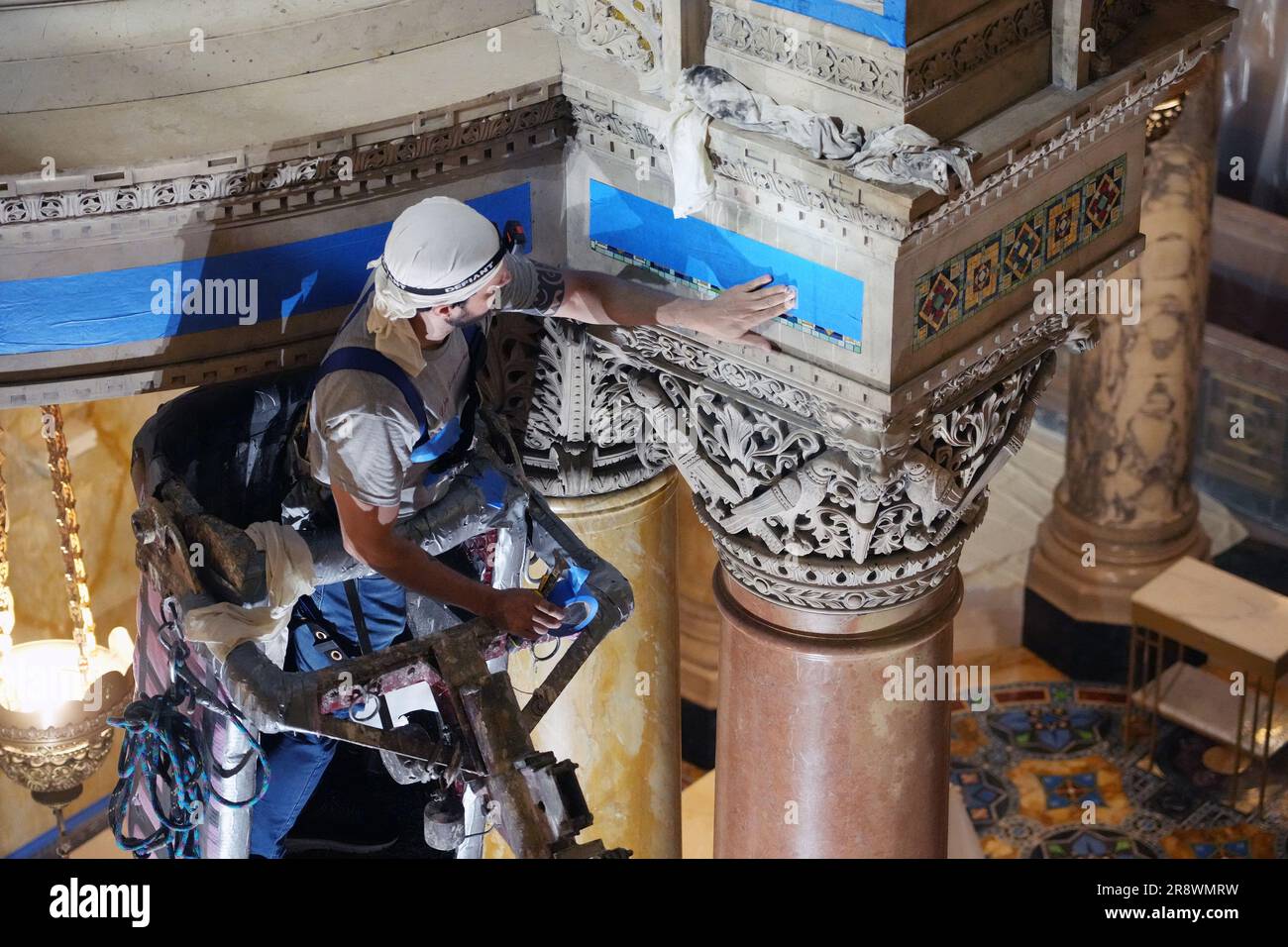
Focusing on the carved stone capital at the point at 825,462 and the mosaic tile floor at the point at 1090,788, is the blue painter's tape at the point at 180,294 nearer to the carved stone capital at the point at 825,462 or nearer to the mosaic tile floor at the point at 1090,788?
the carved stone capital at the point at 825,462

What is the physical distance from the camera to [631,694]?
786 centimetres

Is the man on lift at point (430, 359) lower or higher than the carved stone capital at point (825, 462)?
higher

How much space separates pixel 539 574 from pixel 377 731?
1.86 metres

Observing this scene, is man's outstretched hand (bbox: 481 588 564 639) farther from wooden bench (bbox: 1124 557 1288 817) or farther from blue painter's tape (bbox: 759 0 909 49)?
wooden bench (bbox: 1124 557 1288 817)

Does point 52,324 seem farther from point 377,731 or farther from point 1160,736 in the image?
point 1160,736

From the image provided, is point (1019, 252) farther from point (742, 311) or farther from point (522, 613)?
point (522, 613)

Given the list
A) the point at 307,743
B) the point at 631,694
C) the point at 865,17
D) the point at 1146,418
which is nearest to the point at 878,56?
the point at 865,17

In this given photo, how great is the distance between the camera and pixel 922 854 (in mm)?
7262

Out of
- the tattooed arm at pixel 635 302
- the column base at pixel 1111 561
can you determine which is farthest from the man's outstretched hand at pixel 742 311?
the column base at pixel 1111 561

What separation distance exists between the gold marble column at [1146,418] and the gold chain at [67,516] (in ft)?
16.9

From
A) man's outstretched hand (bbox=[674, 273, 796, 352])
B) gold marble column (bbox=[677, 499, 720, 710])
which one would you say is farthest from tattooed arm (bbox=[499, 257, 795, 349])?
gold marble column (bbox=[677, 499, 720, 710])

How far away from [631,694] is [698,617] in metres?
4.10

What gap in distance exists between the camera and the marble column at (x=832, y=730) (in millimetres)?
6949

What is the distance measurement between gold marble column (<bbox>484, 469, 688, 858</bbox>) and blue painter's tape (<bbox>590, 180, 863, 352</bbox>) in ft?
3.60
